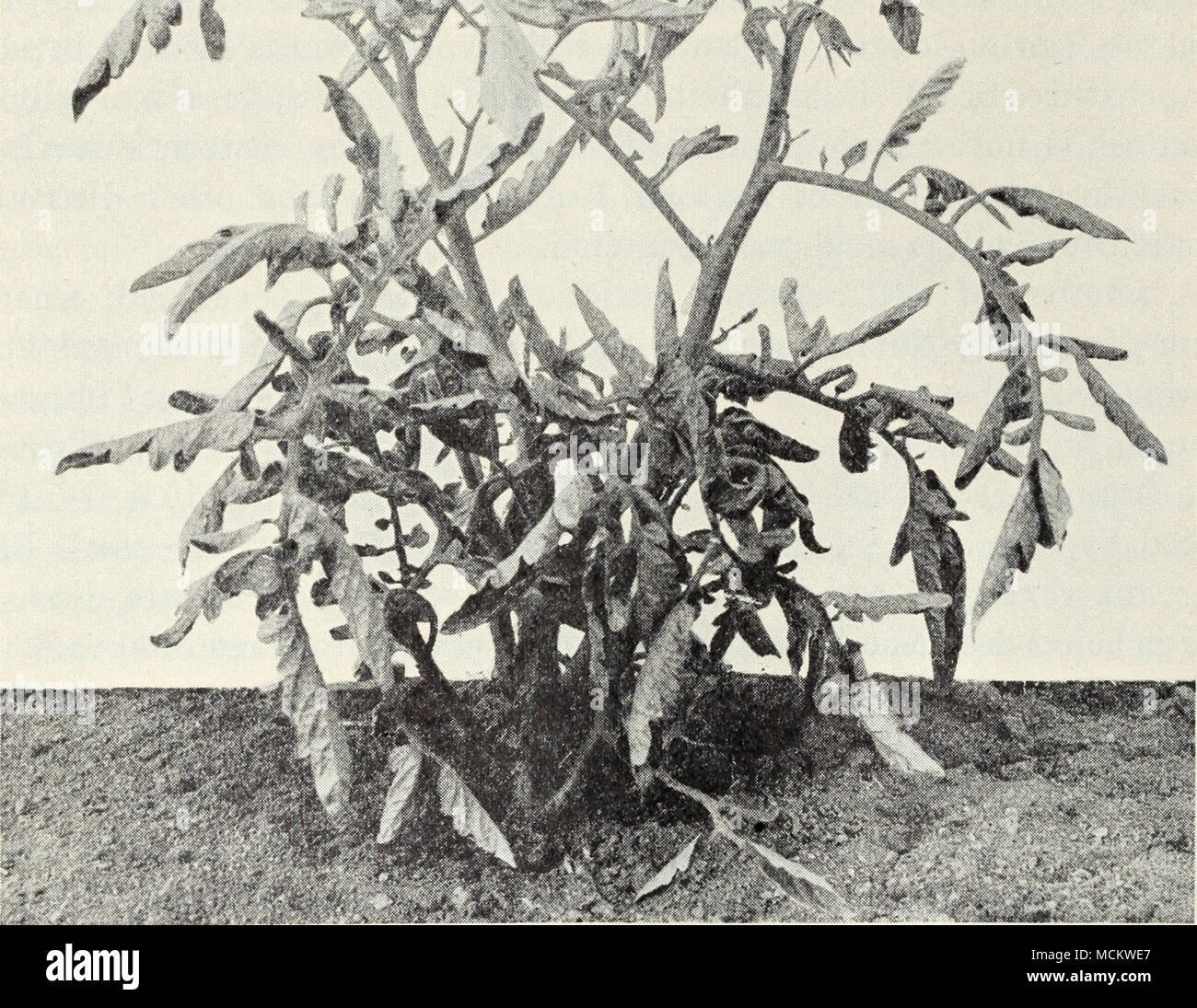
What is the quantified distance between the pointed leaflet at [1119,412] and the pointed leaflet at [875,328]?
0.68 ft

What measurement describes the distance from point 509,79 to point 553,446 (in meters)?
0.51

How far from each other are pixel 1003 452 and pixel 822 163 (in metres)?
0.45

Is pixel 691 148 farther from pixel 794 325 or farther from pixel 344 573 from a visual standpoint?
pixel 344 573

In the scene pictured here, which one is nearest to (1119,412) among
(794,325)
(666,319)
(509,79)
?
(794,325)

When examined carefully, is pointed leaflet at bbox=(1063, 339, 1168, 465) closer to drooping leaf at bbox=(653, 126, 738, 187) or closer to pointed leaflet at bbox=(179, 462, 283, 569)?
drooping leaf at bbox=(653, 126, 738, 187)

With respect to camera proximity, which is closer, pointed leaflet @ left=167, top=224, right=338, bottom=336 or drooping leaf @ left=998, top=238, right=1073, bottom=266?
pointed leaflet @ left=167, top=224, right=338, bottom=336

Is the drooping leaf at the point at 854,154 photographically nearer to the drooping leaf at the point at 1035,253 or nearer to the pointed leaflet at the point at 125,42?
the drooping leaf at the point at 1035,253

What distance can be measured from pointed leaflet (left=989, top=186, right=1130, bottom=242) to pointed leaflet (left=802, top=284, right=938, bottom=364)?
0.15 m

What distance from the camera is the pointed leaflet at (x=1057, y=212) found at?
5.78ft

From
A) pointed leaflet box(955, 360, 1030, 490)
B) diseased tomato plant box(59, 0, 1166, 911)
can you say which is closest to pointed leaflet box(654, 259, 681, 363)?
diseased tomato plant box(59, 0, 1166, 911)

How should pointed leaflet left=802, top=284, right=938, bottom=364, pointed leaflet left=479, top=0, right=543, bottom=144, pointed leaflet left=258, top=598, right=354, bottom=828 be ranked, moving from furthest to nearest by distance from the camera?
pointed leaflet left=802, top=284, right=938, bottom=364, pointed leaflet left=258, top=598, right=354, bottom=828, pointed leaflet left=479, top=0, right=543, bottom=144

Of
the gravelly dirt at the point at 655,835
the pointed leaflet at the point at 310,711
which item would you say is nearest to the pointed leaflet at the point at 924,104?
the gravelly dirt at the point at 655,835

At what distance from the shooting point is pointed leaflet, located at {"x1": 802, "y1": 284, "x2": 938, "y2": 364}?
1864 millimetres
